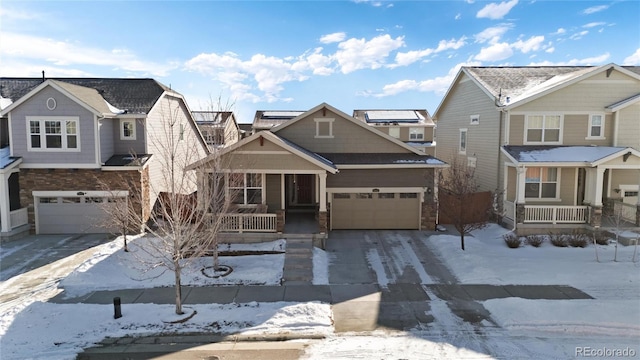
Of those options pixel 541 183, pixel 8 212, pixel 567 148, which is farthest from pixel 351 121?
pixel 8 212

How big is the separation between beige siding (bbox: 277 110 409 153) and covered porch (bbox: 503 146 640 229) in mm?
5829

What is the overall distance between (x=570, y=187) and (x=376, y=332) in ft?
52.1

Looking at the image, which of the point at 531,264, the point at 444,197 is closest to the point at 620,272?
the point at 531,264

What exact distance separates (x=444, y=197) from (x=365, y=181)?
15.5 feet

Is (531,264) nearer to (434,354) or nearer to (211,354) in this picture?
(434,354)

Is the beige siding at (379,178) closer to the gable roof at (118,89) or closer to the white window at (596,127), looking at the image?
the white window at (596,127)

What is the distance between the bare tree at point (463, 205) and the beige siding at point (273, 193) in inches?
316

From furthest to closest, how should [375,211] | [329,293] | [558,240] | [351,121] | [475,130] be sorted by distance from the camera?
[475,130] < [351,121] < [375,211] < [558,240] < [329,293]

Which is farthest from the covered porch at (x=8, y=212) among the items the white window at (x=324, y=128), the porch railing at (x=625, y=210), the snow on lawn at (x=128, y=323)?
the porch railing at (x=625, y=210)

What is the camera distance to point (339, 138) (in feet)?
69.9

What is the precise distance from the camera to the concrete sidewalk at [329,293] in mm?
12383

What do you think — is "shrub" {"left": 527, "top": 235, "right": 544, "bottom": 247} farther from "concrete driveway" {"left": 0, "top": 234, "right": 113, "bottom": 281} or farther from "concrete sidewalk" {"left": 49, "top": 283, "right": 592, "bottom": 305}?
"concrete driveway" {"left": 0, "top": 234, "right": 113, "bottom": 281}

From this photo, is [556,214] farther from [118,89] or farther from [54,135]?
[54,135]

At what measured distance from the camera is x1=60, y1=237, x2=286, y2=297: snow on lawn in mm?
13672
